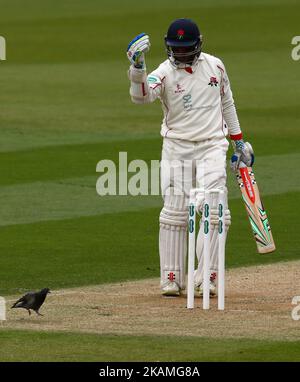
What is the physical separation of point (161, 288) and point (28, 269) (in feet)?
5.44

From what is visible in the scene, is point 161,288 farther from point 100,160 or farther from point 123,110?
point 123,110

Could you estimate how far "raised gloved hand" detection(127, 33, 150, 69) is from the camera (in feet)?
36.8

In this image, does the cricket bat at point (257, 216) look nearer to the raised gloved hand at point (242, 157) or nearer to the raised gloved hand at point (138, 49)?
the raised gloved hand at point (242, 157)

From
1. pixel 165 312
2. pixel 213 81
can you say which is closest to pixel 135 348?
pixel 165 312

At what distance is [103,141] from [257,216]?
10.1m

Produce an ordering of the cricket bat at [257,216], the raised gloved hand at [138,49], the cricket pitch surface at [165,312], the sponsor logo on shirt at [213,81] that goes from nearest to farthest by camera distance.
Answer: the cricket pitch surface at [165,312] → the raised gloved hand at [138,49] → the cricket bat at [257,216] → the sponsor logo on shirt at [213,81]

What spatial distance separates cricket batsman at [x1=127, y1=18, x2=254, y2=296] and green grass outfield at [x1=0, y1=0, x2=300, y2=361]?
1040mm

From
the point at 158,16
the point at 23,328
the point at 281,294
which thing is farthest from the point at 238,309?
the point at 158,16

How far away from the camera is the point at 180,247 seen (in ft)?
39.3

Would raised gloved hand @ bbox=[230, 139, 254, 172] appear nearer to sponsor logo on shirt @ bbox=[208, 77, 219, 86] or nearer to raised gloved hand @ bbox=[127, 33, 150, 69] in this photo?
sponsor logo on shirt @ bbox=[208, 77, 219, 86]

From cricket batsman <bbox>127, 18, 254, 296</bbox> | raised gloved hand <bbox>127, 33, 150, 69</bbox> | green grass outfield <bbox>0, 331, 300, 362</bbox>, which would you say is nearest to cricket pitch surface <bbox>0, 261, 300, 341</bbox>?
green grass outfield <bbox>0, 331, 300, 362</bbox>

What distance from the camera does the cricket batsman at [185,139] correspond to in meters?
11.8

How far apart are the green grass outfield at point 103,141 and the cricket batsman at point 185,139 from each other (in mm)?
1040

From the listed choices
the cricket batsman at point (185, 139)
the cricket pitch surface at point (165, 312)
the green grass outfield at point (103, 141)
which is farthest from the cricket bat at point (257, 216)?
the green grass outfield at point (103, 141)
